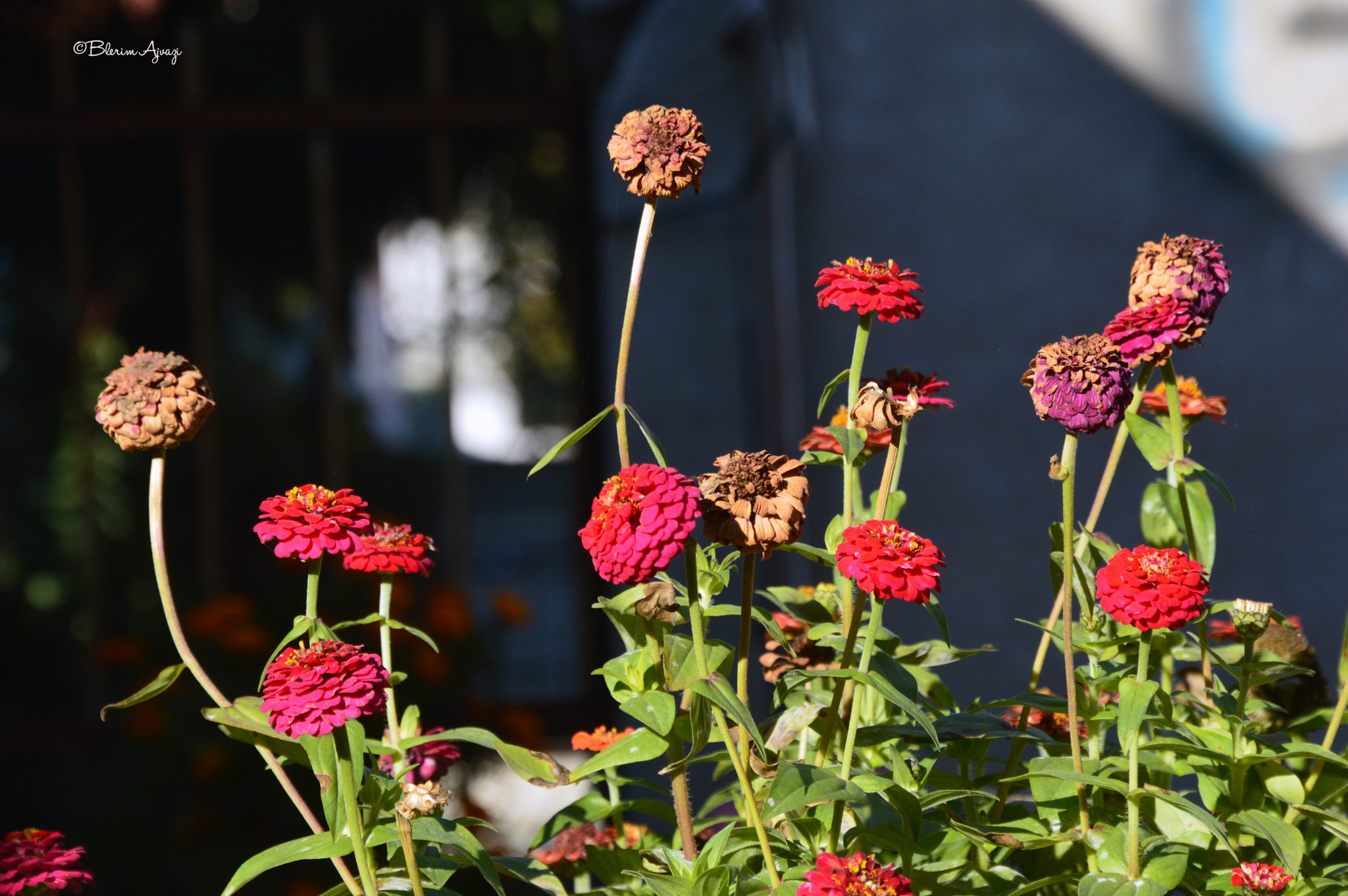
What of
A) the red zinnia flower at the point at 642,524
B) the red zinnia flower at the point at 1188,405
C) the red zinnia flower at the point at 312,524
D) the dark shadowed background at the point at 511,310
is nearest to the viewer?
the red zinnia flower at the point at 642,524

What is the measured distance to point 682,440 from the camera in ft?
6.39

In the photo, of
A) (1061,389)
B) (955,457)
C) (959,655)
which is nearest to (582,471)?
(955,457)

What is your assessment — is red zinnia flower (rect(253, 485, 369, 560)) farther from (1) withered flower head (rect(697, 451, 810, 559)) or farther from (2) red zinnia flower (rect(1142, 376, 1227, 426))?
(2) red zinnia flower (rect(1142, 376, 1227, 426))

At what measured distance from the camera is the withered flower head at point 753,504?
0.58m

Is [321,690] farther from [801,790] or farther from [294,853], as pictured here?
[801,790]

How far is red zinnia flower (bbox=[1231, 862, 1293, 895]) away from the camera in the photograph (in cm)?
63

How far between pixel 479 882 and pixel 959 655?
83cm

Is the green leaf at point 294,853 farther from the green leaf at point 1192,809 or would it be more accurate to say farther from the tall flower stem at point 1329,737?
the tall flower stem at point 1329,737

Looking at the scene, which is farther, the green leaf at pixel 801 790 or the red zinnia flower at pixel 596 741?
the red zinnia flower at pixel 596 741

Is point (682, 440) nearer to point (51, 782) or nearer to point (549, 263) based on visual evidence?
point (549, 263)

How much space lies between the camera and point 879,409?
0.66 m

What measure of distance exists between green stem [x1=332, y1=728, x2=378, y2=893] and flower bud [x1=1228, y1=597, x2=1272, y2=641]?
547 mm

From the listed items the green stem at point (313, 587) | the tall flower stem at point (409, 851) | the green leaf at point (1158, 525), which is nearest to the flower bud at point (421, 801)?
the tall flower stem at point (409, 851)

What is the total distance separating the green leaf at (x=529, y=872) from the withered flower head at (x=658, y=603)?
0.19m
